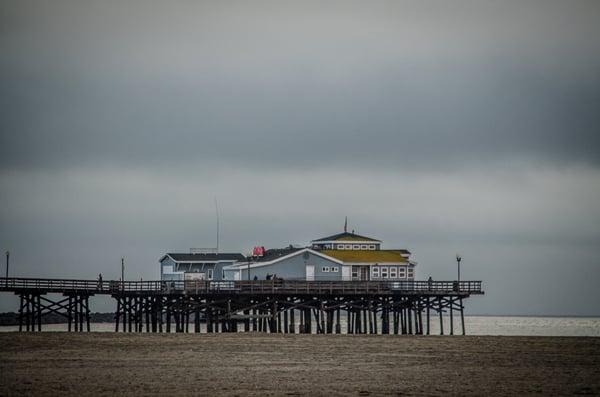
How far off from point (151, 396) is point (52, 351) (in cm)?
1782

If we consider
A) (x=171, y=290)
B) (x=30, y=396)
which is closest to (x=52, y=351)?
(x=30, y=396)

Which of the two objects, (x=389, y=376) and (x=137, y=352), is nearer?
(x=389, y=376)

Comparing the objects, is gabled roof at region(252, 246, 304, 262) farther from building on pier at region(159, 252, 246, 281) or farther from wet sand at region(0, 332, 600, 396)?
wet sand at region(0, 332, 600, 396)

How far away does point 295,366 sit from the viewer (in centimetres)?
4622

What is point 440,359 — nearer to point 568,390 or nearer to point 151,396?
point 568,390

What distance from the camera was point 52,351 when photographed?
174 feet

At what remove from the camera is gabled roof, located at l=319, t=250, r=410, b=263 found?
93438mm

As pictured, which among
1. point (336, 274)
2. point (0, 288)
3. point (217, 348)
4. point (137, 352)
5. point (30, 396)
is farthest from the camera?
point (336, 274)

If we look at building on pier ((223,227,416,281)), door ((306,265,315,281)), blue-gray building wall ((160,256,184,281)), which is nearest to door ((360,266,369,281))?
building on pier ((223,227,416,281))

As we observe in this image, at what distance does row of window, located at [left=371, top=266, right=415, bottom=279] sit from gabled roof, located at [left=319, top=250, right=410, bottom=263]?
562 mm

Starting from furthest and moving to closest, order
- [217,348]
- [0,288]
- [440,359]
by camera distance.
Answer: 1. [0,288]
2. [217,348]
3. [440,359]

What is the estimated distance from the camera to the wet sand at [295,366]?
38406 mm

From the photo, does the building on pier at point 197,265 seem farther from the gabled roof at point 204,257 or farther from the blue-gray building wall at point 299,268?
the blue-gray building wall at point 299,268

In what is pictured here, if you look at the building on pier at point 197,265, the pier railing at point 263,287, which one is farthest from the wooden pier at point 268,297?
the building on pier at point 197,265
